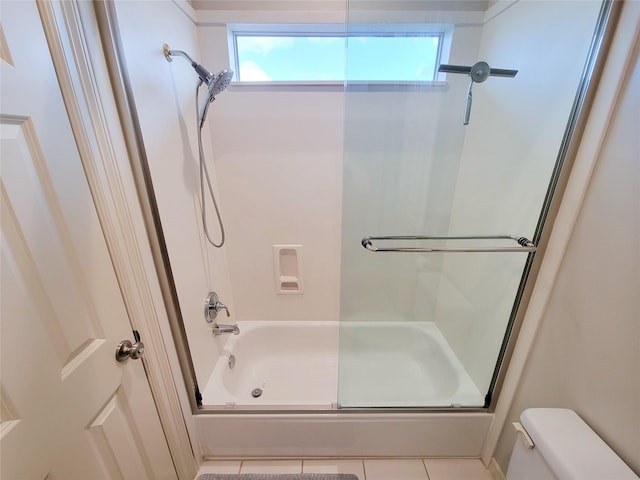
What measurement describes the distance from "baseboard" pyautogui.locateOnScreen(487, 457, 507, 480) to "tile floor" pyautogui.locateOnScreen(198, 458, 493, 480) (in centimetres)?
2

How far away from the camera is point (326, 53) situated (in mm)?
1618

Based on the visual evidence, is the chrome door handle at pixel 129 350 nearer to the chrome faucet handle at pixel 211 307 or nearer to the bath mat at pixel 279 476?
the chrome faucet handle at pixel 211 307

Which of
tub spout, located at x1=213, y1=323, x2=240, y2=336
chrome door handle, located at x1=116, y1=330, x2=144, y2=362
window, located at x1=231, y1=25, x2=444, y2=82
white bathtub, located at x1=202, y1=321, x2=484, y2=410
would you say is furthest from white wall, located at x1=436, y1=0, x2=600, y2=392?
chrome door handle, located at x1=116, y1=330, x2=144, y2=362

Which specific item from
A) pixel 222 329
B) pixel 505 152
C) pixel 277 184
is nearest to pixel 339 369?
pixel 222 329

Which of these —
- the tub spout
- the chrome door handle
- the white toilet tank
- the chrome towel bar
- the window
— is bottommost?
the tub spout

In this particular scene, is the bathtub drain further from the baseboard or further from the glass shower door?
the baseboard

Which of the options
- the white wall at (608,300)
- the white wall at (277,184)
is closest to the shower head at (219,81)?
the white wall at (277,184)

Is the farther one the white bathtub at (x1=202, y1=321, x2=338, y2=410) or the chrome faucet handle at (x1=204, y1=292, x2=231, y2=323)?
the white bathtub at (x1=202, y1=321, x2=338, y2=410)

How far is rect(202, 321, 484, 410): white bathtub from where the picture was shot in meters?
1.37

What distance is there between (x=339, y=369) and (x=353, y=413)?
252mm

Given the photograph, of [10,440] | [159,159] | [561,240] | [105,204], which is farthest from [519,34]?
[10,440]

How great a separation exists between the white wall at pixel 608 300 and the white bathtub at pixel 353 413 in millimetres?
524

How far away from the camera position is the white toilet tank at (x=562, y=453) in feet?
2.39

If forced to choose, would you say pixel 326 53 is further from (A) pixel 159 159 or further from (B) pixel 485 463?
(B) pixel 485 463
